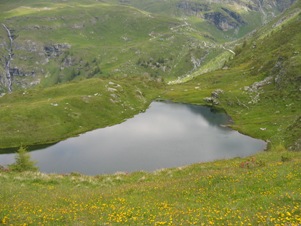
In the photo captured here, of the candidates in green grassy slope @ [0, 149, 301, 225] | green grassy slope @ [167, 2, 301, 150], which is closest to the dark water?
green grassy slope @ [167, 2, 301, 150]

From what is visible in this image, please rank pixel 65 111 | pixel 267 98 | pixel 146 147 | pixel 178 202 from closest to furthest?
pixel 178 202 → pixel 146 147 → pixel 65 111 → pixel 267 98

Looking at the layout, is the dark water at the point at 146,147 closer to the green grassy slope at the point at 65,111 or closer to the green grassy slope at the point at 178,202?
the green grassy slope at the point at 65,111

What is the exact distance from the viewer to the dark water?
3561 inches

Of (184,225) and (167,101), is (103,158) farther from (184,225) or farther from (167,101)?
(167,101)

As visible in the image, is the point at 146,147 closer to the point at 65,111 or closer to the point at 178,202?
the point at 65,111

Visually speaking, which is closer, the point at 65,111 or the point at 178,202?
the point at 178,202

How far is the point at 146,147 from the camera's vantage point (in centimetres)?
10506

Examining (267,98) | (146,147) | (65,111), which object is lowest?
(146,147)

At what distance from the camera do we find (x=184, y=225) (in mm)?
18328

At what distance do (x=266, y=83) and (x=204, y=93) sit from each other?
136 ft

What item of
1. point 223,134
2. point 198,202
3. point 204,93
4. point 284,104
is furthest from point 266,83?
point 198,202

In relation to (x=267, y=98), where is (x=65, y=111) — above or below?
below

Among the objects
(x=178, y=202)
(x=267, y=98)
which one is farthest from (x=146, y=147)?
(x=178, y=202)

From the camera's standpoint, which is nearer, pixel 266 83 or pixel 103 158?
pixel 103 158
